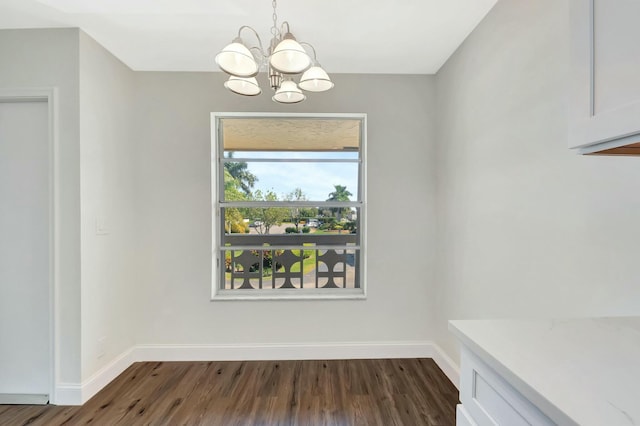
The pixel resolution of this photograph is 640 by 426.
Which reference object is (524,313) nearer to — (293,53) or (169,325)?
(293,53)

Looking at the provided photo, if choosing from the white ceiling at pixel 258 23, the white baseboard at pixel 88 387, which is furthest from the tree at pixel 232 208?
the white baseboard at pixel 88 387

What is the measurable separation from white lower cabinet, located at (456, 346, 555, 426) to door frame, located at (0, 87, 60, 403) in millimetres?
2468

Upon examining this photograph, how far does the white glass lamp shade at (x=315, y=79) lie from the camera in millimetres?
1575

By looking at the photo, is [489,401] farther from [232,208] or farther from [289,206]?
[232,208]

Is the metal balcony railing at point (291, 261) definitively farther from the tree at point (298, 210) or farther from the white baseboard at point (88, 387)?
the white baseboard at point (88, 387)

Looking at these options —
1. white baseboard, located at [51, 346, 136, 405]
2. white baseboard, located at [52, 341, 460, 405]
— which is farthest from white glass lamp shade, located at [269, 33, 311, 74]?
white baseboard, located at [51, 346, 136, 405]

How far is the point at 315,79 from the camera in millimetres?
1592

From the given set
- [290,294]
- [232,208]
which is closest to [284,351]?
[290,294]

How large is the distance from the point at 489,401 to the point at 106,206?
260 cm

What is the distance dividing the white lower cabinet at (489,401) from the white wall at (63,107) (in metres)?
2.36

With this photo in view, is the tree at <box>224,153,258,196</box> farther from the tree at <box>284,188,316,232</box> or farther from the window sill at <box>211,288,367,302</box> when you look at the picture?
the window sill at <box>211,288,367,302</box>

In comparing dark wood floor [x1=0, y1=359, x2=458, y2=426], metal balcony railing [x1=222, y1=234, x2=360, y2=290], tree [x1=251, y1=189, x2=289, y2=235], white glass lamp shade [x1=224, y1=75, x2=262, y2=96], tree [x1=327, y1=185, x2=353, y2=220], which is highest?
white glass lamp shade [x1=224, y1=75, x2=262, y2=96]

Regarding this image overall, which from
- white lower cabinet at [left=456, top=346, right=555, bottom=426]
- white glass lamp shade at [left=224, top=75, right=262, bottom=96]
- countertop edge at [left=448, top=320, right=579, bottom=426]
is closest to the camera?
countertop edge at [left=448, top=320, right=579, bottom=426]

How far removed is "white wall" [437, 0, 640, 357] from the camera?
1.10m
